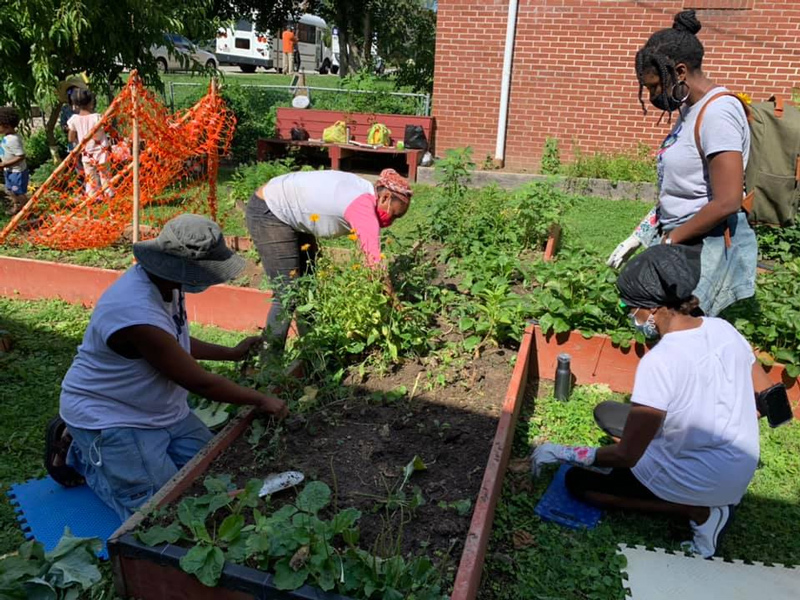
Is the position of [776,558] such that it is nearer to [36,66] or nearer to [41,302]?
[41,302]

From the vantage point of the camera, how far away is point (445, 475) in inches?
117

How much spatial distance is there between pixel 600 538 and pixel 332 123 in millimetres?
9509

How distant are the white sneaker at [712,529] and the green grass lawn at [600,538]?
0.11m

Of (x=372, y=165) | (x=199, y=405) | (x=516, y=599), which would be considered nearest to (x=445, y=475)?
(x=516, y=599)

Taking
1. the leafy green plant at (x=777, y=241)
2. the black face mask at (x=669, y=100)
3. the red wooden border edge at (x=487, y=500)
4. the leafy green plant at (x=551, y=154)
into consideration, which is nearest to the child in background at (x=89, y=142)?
the red wooden border edge at (x=487, y=500)

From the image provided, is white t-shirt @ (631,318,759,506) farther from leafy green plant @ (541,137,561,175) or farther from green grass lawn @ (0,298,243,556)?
leafy green plant @ (541,137,561,175)

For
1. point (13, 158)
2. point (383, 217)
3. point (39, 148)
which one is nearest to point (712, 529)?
point (383, 217)

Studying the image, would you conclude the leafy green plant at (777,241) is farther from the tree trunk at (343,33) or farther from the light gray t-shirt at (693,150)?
the tree trunk at (343,33)

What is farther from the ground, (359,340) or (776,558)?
(359,340)

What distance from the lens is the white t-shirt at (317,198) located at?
3.81 meters

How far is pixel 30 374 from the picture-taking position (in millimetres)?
4289

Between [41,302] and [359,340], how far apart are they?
10.7ft

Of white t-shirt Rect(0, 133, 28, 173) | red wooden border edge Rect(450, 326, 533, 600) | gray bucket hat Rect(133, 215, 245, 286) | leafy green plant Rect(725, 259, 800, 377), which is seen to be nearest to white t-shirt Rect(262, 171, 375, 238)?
gray bucket hat Rect(133, 215, 245, 286)

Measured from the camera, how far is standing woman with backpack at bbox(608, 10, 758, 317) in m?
2.82
